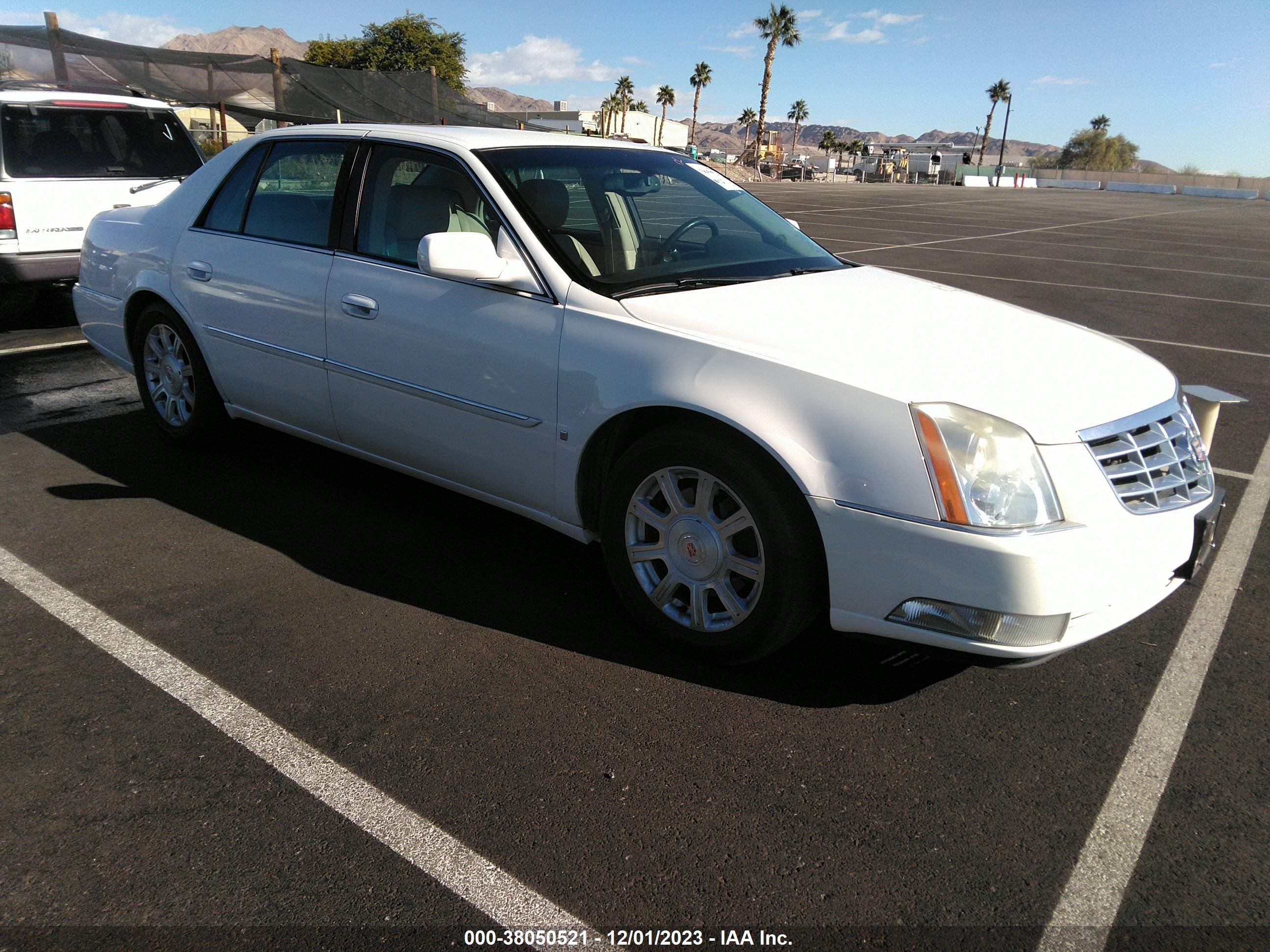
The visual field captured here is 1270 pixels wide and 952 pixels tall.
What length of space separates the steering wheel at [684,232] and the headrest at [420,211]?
826mm

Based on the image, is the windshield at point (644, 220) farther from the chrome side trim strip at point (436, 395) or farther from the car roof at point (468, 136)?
the chrome side trim strip at point (436, 395)

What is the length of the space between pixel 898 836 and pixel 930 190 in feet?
186

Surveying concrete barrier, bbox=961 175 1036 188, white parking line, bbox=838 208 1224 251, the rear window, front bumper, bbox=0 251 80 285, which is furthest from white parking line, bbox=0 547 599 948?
concrete barrier, bbox=961 175 1036 188

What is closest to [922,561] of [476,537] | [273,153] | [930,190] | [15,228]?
[476,537]

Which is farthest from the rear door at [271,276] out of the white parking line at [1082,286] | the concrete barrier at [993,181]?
the concrete barrier at [993,181]

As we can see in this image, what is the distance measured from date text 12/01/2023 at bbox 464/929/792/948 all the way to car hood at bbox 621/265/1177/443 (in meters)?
1.39

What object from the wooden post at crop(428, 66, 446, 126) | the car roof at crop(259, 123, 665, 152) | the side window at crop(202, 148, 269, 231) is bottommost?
the side window at crop(202, 148, 269, 231)


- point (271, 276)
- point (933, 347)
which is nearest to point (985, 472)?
point (933, 347)

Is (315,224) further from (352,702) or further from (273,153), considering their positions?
(352,702)

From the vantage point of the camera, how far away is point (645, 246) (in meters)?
3.78

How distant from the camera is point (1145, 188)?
84688 mm

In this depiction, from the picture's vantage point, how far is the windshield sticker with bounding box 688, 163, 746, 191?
444 cm

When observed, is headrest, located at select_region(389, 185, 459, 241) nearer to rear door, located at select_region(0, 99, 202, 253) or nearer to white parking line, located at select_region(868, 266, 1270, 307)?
rear door, located at select_region(0, 99, 202, 253)

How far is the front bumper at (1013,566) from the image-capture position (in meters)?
2.47
